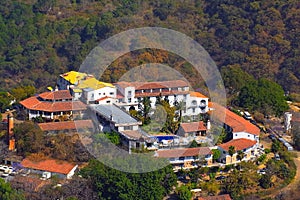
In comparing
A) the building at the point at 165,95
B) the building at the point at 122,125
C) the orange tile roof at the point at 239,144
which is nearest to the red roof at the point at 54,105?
the building at the point at 122,125

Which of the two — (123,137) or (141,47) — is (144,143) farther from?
(141,47)

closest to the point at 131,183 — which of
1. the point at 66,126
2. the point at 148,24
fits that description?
the point at 66,126

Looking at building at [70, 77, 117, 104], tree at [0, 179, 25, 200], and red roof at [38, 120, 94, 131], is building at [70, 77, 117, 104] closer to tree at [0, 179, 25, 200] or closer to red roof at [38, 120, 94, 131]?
red roof at [38, 120, 94, 131]

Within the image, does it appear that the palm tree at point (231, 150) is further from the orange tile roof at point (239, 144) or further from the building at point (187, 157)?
the building at point (187, 157)

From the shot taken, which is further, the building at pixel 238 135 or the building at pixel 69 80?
the building at pixel 69 80

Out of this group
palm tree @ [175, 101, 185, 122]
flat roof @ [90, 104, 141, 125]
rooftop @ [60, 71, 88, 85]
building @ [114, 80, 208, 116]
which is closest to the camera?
flat roof @ [90, 104, 141, 125]

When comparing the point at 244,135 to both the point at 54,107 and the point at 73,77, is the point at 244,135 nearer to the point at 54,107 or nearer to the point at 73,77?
the point at 54,107

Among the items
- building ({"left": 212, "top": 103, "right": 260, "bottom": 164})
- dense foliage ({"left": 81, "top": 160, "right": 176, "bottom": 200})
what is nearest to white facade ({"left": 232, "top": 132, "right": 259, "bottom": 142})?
building ({"left": 212, "top": 103, "right": 260, "bottom": 164})
